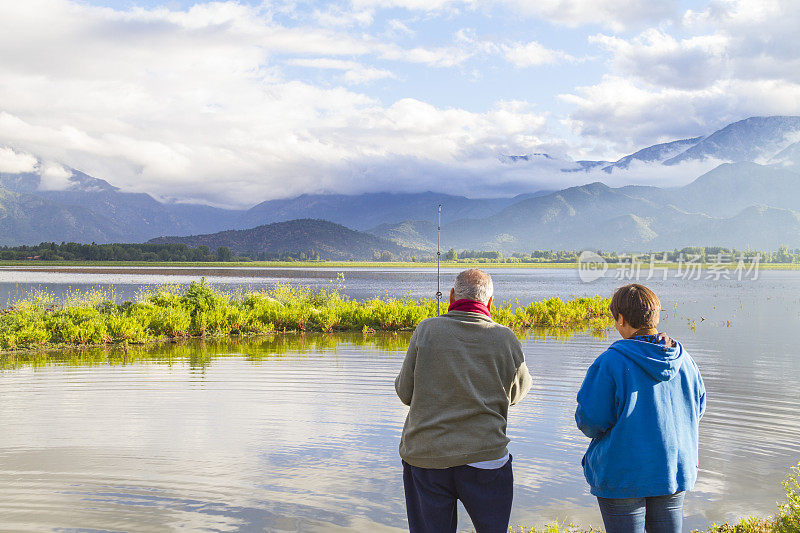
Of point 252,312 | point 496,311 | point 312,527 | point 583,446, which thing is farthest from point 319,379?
point 496,311

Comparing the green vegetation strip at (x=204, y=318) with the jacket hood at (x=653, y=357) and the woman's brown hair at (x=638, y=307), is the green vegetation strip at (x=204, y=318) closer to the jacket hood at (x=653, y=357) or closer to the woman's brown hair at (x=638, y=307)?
the woman's brown hair at (x=638, y=307)

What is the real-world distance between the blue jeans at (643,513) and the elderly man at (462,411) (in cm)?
52

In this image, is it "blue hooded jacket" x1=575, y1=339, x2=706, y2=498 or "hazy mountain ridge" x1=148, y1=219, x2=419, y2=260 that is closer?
"blue hooded jacket" x1=575, y1=339, x2=706, y2=498

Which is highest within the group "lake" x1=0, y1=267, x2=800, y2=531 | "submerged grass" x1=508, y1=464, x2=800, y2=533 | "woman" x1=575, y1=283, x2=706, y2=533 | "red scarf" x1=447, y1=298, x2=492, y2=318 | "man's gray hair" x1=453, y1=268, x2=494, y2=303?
"man's gray hair" x1=453, y1=268, x2=494, y2=303

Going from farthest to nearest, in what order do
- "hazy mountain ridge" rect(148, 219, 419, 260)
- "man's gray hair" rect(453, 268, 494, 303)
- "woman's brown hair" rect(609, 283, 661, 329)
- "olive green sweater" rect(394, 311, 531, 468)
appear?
"hazy mountain ridge" rect(148, 219, 419, 260), "man's gray hair" rect(453, 268, 494, 303), "olive green sweater" rect(394, 311, 531, 468), "woman's brown hair" rect(609, 283, 661, 329)


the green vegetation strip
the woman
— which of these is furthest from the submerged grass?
the green vegetation strip

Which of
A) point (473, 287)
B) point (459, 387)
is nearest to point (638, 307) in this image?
point (473, 287)

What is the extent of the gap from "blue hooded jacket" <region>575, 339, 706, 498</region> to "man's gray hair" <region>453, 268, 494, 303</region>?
647 millimetres

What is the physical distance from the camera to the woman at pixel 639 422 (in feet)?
10.3

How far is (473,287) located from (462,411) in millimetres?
629

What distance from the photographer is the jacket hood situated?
3.11m

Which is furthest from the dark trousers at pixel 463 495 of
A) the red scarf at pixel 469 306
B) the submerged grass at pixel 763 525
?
the submerged grass at pixel 763 525

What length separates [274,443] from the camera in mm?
7805

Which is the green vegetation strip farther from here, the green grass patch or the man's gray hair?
the man's gray hair
